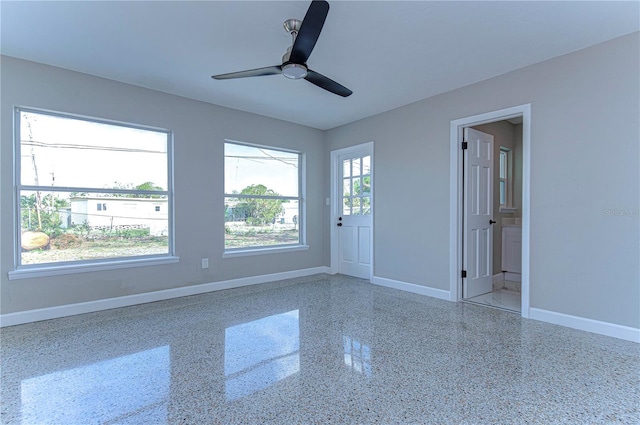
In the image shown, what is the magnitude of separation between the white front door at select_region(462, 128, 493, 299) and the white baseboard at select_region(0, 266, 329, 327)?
2713 millimetres

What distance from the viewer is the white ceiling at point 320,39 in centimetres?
225

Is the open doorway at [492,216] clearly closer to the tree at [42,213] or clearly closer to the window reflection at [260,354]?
the window reflection at [260,354]

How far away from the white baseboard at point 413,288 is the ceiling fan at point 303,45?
272 cm

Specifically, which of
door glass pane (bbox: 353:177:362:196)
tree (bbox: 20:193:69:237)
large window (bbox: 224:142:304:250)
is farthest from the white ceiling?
door glass pane (bbox: 353:177:362:196)

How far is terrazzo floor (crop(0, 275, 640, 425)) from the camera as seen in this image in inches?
67.1

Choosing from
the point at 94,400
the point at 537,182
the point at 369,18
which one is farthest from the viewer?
the point at 537,182

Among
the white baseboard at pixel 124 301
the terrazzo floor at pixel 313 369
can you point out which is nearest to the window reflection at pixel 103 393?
the terrazzo floor at pixel 313 369

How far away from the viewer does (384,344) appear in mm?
Answer: 2561

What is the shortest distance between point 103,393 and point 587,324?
3.85m

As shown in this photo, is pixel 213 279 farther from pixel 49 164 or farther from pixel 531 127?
pixel 531 127

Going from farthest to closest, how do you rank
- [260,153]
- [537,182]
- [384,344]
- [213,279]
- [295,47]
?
[260,153]
[213,279]
[537,182]
[384,344]
[295,47]

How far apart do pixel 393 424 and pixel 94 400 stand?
1.72 m

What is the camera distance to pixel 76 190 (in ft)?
11.0

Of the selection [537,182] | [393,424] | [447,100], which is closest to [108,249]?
[393,424]
